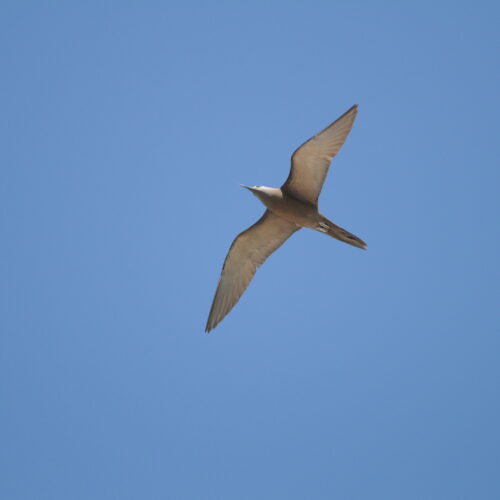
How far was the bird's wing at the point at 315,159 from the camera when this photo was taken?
10836 mm

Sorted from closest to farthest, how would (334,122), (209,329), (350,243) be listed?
(334,122)
(350,243)
(209,329)

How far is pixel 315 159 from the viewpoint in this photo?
37.2ft

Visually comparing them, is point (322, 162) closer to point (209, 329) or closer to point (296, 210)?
point (296, 210)

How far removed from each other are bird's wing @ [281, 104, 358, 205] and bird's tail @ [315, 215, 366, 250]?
44 centimetres

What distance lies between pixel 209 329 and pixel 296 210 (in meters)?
2.98

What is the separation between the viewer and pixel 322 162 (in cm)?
1133

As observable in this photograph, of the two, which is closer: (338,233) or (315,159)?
(315,159)

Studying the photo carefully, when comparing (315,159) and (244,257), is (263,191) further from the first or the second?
(244,257)

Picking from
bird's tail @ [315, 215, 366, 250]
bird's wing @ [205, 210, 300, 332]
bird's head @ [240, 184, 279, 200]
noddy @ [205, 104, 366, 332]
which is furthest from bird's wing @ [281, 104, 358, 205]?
bird's wing @ [205, 210, 300, 332]

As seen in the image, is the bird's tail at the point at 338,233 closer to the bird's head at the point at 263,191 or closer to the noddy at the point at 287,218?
the noddy at the point at 287,218

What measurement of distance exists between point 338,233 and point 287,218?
1110 millimetres

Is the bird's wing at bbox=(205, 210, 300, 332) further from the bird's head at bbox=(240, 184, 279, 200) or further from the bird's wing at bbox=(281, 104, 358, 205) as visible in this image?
the bird's wing at bbox=(281, 104, 358, 205)

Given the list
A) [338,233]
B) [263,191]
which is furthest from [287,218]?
[338,233]

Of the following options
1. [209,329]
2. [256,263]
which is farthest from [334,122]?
[209,329]
